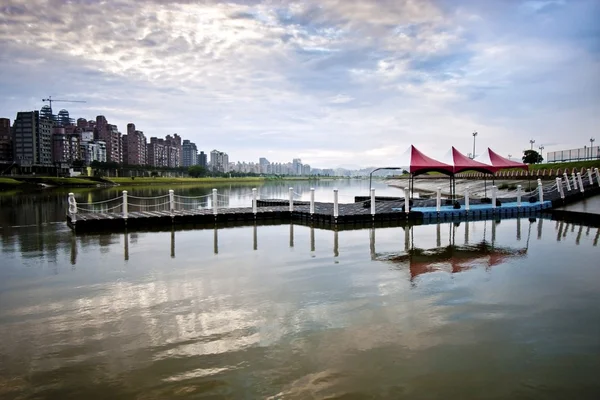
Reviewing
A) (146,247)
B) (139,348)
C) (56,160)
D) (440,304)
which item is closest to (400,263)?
(440,304)

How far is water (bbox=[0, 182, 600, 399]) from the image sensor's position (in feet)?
18.3

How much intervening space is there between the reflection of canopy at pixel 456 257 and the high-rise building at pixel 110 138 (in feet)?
562

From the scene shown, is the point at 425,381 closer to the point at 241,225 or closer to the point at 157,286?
the point at 157,286

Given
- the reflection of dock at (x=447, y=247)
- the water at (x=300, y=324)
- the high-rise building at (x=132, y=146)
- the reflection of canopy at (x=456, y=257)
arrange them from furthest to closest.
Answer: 1. the high-rise building at (x=132, y=146)
2. the reflection of dock at (x=447, y=247)
3. the reflection of canopy at (x=456, y=257)
4. the water at (x=300, y=324)

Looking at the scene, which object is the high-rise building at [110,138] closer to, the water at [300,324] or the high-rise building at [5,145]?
the high-rise building at [5,145]

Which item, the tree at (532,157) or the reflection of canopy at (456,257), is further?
the tree at (532,157)

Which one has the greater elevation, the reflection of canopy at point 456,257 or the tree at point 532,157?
the tree at point 532,157

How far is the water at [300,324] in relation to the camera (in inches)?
219

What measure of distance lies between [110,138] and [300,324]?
596ft

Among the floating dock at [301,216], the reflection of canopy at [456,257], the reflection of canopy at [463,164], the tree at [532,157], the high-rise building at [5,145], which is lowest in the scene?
the reflection of canopy at [456,257]

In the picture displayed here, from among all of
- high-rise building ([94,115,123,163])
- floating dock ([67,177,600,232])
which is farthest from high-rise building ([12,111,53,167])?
floating dock ([67,177,600,232])

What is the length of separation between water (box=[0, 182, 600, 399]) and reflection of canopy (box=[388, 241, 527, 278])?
61mm

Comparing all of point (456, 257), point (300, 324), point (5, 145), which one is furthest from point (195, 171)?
point (300, 324)

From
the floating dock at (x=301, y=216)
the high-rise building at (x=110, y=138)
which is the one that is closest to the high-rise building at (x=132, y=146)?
the high-rise building at (x=110, y=138)
